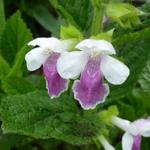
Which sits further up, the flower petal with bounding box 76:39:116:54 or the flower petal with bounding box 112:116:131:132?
the flower petal with bounding box 76:39:116:54

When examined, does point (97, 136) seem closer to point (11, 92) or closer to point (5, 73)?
point (11, 92)

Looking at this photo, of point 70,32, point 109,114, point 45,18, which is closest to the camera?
point 70,32

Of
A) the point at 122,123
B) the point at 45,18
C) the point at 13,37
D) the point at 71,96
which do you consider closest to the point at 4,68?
the point at 13,37

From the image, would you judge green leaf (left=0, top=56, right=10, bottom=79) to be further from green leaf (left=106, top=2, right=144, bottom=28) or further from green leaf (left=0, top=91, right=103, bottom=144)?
green leaf (left=106, top=2, right=144, bottom=28)

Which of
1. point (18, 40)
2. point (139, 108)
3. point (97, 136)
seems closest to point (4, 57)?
point (18, 40)

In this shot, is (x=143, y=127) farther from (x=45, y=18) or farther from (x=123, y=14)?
(x=45, y=18)

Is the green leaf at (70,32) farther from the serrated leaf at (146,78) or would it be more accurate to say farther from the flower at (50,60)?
the serrated leaf at (146,78)

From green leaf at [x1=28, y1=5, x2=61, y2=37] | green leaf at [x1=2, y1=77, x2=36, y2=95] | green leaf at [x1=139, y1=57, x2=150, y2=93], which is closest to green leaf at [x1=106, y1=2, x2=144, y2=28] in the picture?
green leaf at [x1=139, y1=57, x2=150, y2=93]
